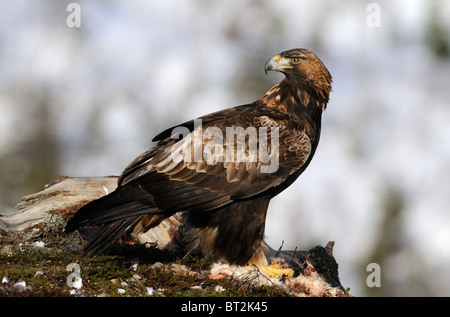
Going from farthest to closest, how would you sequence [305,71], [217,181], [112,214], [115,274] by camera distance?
1. [305,71]
2. [217,181]
3. [112,214]
4. [115,274]

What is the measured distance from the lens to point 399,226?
1644cm

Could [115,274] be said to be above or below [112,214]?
below

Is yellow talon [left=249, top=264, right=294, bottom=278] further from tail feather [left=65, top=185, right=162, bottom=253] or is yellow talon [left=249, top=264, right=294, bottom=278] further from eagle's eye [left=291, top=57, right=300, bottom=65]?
eagle's eye [left=291, top=57, right=300, bottom=65]

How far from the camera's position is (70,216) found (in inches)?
284

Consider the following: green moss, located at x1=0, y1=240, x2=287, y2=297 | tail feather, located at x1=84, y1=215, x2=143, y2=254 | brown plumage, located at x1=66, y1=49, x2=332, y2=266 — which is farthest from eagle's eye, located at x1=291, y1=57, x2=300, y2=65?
tail feather, located at x1=84, y1=215, x2=143, y2=254

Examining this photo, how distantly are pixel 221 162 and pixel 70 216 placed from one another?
2.42m

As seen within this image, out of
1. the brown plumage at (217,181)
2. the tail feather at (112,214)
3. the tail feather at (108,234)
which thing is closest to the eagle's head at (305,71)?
the brown plumage at (217,181)

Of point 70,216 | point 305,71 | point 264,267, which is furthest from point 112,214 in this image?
point 305,71

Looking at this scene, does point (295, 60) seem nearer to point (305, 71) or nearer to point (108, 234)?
point (305, 71)

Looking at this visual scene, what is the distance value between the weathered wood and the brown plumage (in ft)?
2.08

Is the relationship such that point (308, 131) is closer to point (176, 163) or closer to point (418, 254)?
point (176, 163)

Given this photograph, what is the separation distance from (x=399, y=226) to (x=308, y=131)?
10988mm

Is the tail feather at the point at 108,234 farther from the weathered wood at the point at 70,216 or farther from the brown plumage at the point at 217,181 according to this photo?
the weathered wood at the point at 70,216

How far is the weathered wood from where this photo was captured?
6898 mm
